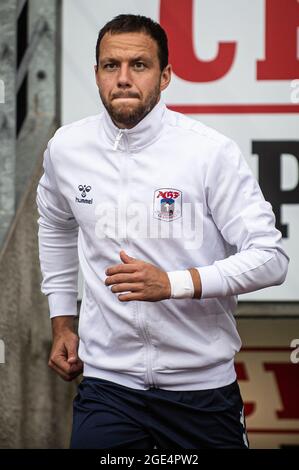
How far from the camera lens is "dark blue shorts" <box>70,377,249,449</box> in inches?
114

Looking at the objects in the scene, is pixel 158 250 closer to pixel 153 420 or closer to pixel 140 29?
pixel 153 420

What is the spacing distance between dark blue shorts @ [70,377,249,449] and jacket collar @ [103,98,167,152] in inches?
29.3

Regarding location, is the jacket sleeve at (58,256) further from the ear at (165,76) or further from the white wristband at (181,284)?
the white wristband at (181,284)

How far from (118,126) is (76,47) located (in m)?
1.76

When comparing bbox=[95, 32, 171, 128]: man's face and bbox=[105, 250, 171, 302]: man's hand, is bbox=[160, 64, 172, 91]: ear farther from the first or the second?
bbox=[105, 250, 171, 302]: man's hand

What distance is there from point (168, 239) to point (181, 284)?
198 mm

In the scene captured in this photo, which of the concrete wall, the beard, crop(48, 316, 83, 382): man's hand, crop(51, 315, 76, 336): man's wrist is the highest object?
the beard

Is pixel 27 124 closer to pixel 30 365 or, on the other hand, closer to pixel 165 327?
pixel 30 365

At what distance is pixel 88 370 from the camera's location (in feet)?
9.95

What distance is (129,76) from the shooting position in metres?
2.87

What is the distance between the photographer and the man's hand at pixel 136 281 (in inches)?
103

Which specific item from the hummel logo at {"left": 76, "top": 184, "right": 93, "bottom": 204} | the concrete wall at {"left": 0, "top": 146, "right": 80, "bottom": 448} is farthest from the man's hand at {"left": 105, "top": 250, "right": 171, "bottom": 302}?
the concrete wall at {"left": 0, "top": 146, "right": 80, "bottom": 448}

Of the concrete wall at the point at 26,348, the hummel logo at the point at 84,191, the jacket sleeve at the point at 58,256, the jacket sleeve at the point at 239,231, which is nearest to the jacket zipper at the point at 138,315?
the hummel logo at the point at 84,191
